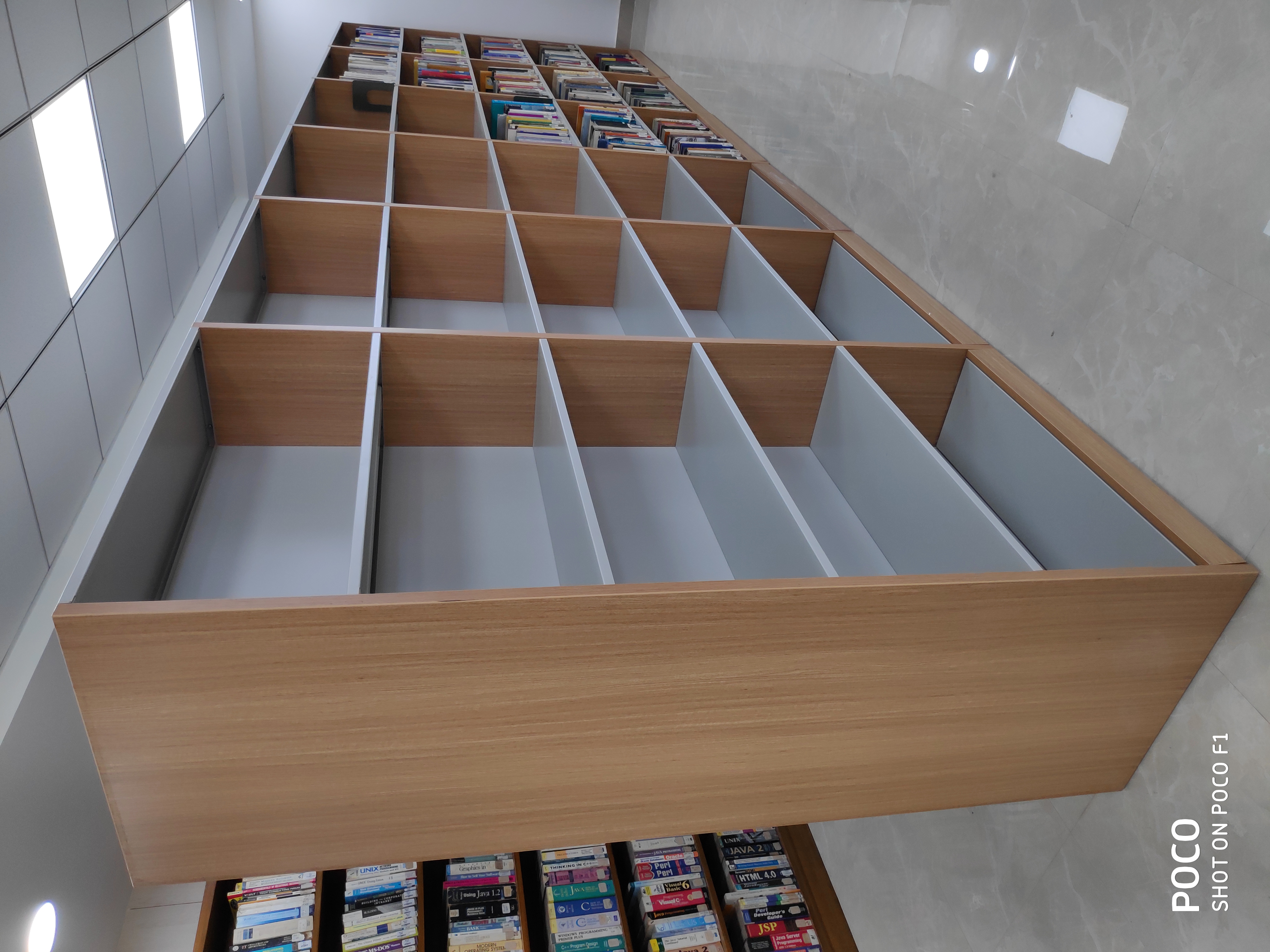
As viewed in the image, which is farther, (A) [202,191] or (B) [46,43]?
(A) [202,191]

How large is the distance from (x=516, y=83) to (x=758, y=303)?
2.36 meters

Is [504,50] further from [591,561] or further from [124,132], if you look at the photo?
[591,561]

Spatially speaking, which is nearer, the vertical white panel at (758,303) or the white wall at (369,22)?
the vertical white panel at (758,303)

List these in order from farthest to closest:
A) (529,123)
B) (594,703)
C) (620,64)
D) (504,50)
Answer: (620,64), (504,50), (529,123), (594,703)

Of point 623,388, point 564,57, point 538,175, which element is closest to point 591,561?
point 623,388

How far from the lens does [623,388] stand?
1.96 meters

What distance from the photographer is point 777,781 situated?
53.7 inches

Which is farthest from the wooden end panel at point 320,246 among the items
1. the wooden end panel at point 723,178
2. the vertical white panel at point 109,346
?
the wooden end panel at point 723,178

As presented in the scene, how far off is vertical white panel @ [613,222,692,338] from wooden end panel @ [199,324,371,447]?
2.41 ft

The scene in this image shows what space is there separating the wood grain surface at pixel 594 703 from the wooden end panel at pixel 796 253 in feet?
5.04

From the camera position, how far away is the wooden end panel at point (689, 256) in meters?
2.54

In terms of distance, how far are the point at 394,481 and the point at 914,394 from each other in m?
1.23

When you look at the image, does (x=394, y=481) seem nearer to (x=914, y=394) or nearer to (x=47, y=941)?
(x=914, y=394)

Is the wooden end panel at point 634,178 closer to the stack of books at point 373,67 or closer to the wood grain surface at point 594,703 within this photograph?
the stack of books at point 373,67
